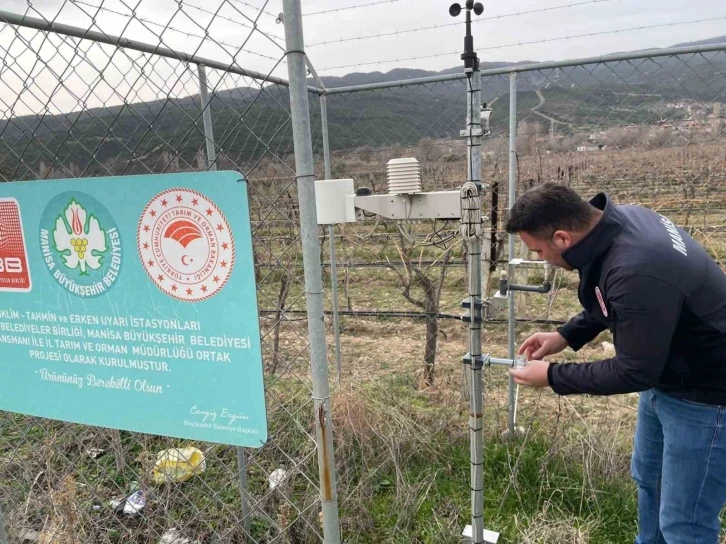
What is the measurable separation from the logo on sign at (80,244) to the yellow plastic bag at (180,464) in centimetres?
134

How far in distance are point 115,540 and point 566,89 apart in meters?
3.59

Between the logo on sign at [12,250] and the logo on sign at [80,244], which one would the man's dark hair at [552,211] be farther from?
the logo on sign at [12,250]

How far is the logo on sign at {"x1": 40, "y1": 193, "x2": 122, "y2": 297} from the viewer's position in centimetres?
164

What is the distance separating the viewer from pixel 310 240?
4.42ft

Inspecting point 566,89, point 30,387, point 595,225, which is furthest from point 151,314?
point 566,89

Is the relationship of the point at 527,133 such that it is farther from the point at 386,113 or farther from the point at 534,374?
the point at 534,374

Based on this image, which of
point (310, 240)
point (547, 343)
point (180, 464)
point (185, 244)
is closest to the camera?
point (310, 240)

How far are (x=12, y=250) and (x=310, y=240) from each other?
120 cm

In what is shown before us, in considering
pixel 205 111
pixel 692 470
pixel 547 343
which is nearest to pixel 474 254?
pixel 547 343

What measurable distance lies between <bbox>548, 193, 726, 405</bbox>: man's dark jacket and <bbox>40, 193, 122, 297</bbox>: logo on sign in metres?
1.53

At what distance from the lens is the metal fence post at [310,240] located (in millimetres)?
1262

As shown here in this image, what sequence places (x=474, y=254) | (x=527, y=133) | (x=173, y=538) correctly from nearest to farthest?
(x=474, y=254) < (x=173, y=538) < (x=527, y=133)

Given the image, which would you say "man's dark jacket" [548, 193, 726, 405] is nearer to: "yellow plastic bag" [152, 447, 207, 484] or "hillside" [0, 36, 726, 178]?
"hillside" [0, 36, 726, 178]

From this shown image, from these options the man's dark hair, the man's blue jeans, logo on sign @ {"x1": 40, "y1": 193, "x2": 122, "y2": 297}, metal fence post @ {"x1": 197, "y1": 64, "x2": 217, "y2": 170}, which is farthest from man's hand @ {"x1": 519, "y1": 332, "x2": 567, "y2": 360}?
logo on sign @ {"x1": 40, "y1": 193, "x2": 122, "y2": 297}
